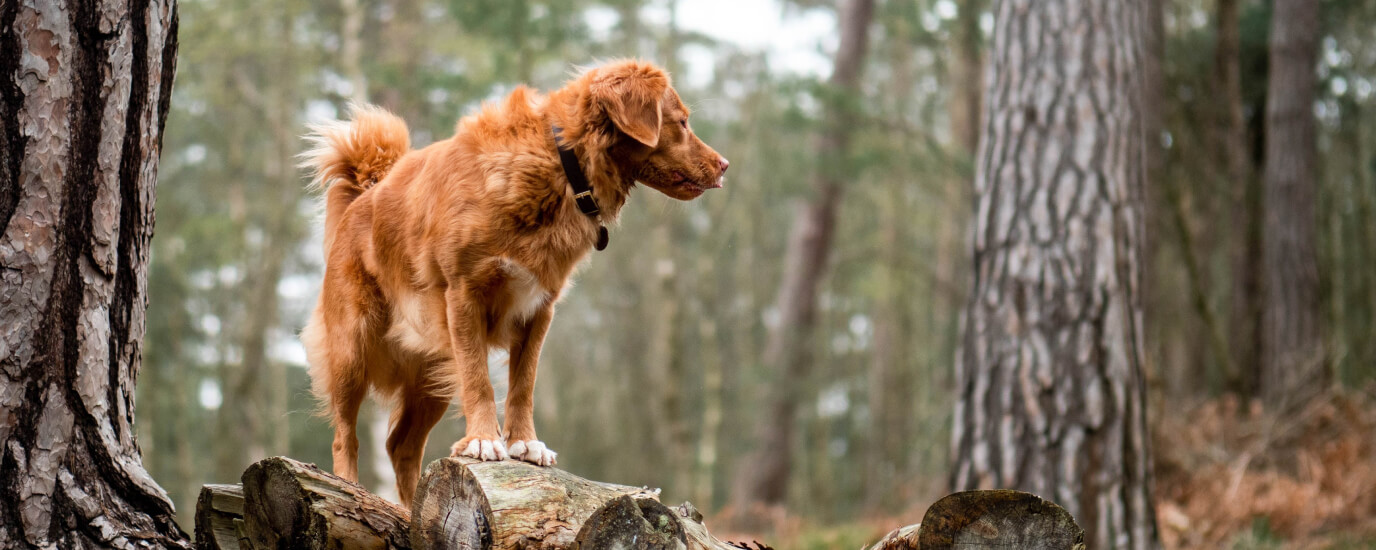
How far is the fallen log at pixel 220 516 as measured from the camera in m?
2.87

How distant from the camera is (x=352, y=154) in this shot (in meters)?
4.22

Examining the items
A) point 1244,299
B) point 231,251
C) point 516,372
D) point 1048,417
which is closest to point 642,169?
point 516,372

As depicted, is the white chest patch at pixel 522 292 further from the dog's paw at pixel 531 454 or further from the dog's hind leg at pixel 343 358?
the dog's hind leg at pixel 343 358

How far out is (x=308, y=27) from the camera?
14.4 m

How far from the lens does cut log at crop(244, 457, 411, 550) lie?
8.64 ft

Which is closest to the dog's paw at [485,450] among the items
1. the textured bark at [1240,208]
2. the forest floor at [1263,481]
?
the forest floor at [1263,481]

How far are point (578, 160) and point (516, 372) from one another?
80 centimetres

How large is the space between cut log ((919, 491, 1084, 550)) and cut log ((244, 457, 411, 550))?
1475 millimetres

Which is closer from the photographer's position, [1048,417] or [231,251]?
[1048,417]

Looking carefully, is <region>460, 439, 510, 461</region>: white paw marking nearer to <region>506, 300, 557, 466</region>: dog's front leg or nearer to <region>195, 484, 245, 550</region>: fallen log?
<region>506, 300, 557, 466</region>: dog's front leg

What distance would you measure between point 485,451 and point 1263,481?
681 cm

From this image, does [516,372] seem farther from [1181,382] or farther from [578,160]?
[1181,382]

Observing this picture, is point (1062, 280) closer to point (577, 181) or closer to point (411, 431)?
point (577, 181)

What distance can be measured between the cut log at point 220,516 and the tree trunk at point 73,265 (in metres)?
0.12
